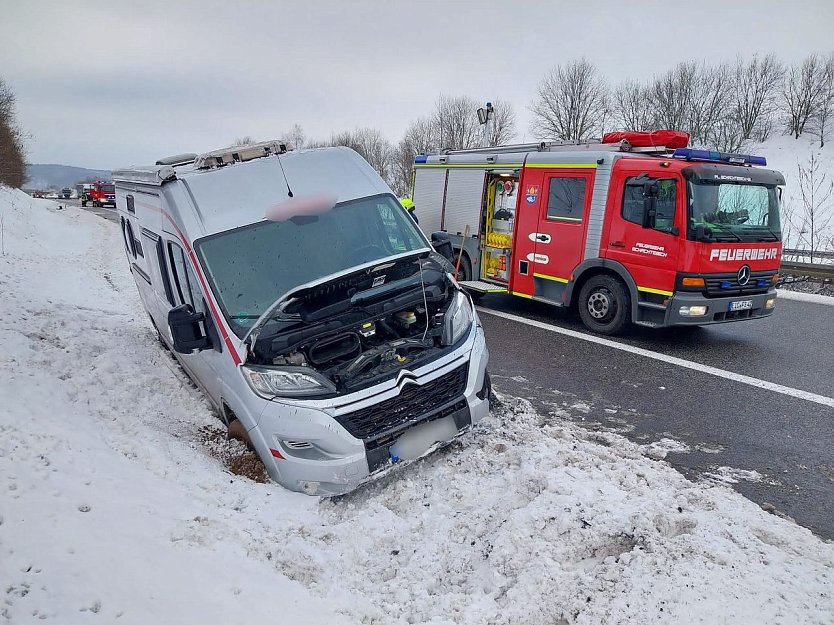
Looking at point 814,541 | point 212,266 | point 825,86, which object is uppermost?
point 825,86

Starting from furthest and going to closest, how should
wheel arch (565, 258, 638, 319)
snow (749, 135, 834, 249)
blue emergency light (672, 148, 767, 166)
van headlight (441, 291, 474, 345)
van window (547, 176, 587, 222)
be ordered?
snow (749, 135, 834, 249)
van window (547, 176, 587, 222)
wheel arch (565, 258, 638, 319)
blue emergency light (672, 148, 767, 166)
van headlight (441, 291, 474, 345)

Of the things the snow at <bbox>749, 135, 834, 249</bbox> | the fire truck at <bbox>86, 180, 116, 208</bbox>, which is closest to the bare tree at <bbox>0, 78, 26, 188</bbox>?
the fire truck at <bbox>86, 180, 116, 208</bbox>

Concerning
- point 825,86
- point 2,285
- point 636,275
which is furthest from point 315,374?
point 825,86

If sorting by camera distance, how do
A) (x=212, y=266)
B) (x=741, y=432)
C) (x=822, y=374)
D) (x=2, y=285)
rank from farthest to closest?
(x=2, y=285), (x=822, y=374), (x=741, y=432), (x=212, y=266)

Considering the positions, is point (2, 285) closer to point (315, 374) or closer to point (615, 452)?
point (315, 374)

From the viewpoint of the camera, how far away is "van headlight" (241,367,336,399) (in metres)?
3.57

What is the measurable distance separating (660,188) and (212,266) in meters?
5.65

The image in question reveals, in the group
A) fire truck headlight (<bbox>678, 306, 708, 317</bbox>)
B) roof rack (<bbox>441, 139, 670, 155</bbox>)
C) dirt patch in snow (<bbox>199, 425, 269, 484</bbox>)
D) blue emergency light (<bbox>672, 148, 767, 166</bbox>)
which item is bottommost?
dirt patch in snow (<bbox>199, 425, 269, 484</bbox>)

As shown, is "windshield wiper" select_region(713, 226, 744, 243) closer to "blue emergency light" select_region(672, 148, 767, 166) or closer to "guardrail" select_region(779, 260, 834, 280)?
"blue emergency light" select_region(672, 148, 767, 166)

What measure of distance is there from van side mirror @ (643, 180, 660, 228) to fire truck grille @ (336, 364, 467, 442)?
14.2 ft

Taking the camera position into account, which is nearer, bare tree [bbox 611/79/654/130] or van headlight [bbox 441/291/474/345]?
van headlight [bbox 441/291/474/345]

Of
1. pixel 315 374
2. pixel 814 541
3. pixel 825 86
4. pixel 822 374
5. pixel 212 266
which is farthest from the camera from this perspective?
pixel 825 86

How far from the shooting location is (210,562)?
280cm

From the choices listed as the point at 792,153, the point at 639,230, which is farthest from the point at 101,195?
the point at 792,153
